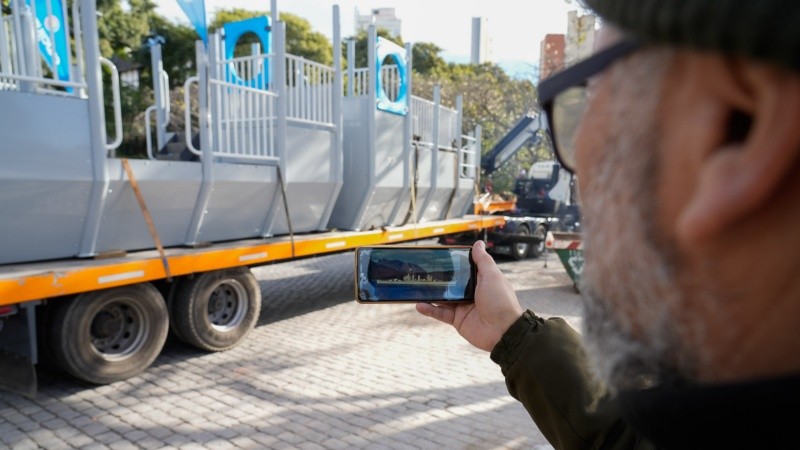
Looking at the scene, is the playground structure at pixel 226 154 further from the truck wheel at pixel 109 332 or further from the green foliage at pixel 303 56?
the green foliage at pixel 303 56

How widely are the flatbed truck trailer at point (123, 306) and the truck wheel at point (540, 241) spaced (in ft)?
24.1

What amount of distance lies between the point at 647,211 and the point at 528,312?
1013mm

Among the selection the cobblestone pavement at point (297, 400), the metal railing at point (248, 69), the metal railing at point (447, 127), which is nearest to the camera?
the cobblestone pavement at point (297, 400)

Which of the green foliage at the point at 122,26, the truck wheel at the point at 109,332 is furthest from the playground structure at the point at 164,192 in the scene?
the green foliage at the point at 122,26

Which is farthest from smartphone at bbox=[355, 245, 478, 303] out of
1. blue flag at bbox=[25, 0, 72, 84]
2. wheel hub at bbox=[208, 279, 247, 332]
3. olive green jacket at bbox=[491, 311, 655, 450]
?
wheel hub at bbox=[208, 279, 247, 332]

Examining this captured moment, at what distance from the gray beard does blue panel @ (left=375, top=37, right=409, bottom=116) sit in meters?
6.59

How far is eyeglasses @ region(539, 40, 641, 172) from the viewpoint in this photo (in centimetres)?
69

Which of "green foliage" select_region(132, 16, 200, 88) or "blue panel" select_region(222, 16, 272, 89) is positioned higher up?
"green foliage" select_region(132, 16, 200, 88)

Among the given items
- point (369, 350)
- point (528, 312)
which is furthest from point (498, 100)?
point (528, 312)

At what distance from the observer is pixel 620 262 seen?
68 cm

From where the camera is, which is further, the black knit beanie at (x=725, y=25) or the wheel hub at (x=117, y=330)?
the wheel hub at (x=117, y=330)

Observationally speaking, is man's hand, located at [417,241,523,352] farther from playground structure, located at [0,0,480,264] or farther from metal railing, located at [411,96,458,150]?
metal railing, located at [411,96,458,150]

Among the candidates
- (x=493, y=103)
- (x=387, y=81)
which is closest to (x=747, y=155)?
(x=387, y=81)

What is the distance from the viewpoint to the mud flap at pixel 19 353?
3.96 m
